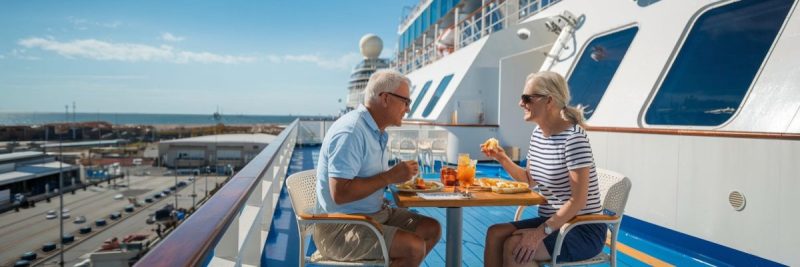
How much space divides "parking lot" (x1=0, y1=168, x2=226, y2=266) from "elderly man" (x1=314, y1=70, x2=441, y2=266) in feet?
69.1

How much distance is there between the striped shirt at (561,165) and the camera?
1.70m

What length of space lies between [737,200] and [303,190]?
273cm

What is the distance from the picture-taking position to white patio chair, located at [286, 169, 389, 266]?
1643 mm

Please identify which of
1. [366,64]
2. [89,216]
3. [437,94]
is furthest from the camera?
[366,64]

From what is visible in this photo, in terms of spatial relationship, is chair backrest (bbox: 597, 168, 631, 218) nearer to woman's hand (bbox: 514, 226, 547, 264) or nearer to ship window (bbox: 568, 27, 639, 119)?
woman's hand (bbox: 514, 226, 547, 264)

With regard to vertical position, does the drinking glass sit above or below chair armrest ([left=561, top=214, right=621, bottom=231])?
above

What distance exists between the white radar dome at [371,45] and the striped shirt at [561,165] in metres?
33.1

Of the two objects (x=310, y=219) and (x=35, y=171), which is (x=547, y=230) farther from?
(x=35, y=171)

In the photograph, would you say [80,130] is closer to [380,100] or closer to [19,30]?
[380,100]

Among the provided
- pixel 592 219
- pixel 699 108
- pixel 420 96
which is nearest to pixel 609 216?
pixel 592 219

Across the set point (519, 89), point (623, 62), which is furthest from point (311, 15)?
point (623, 62)

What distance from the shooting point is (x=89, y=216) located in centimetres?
2591

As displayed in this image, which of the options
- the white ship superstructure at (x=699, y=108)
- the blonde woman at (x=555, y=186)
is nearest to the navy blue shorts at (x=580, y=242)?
the blonde woman at (x=555, y=186)

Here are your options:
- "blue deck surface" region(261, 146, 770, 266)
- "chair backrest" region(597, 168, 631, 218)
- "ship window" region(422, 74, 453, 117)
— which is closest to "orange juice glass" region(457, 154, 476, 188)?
"chair backrest" region(597, 168, 631, 218)
